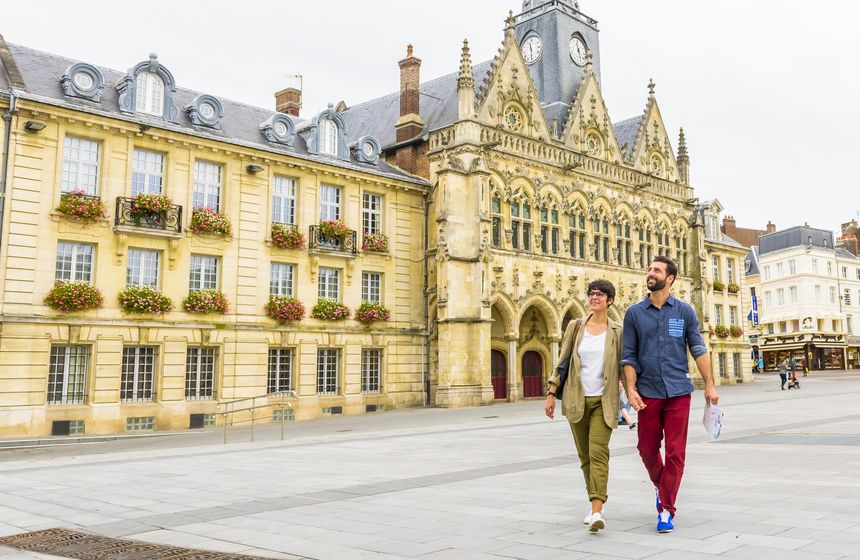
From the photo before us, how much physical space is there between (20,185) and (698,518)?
20851mm

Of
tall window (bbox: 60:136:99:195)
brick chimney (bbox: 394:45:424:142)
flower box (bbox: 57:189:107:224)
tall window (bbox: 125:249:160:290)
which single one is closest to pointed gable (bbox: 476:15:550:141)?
brick chimney (bbox: 394:45:424:142)

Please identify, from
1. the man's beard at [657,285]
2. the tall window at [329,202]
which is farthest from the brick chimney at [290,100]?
the man's beard at [657,285]

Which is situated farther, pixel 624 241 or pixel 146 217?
pixel 624 241

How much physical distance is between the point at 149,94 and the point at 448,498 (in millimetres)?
20625

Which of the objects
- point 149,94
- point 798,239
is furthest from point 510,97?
point 798,239

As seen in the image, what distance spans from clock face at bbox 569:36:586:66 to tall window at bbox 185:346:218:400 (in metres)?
26.8

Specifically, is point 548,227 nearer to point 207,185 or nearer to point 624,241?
point 624,241

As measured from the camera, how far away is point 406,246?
1235 inches

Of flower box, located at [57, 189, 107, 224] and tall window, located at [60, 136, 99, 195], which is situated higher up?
tall window, located at [60, 136, 99, 195]

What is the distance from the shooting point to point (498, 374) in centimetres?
3325

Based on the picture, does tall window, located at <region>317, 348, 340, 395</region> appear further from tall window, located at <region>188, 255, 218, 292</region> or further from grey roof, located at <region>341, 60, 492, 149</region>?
grey roof, located at <region>341, 60, 492, 149</region>

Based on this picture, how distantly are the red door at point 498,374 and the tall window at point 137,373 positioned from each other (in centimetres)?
1482

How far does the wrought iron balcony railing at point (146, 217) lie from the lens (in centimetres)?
2297

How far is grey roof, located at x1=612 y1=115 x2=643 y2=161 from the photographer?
41656 millimetres
